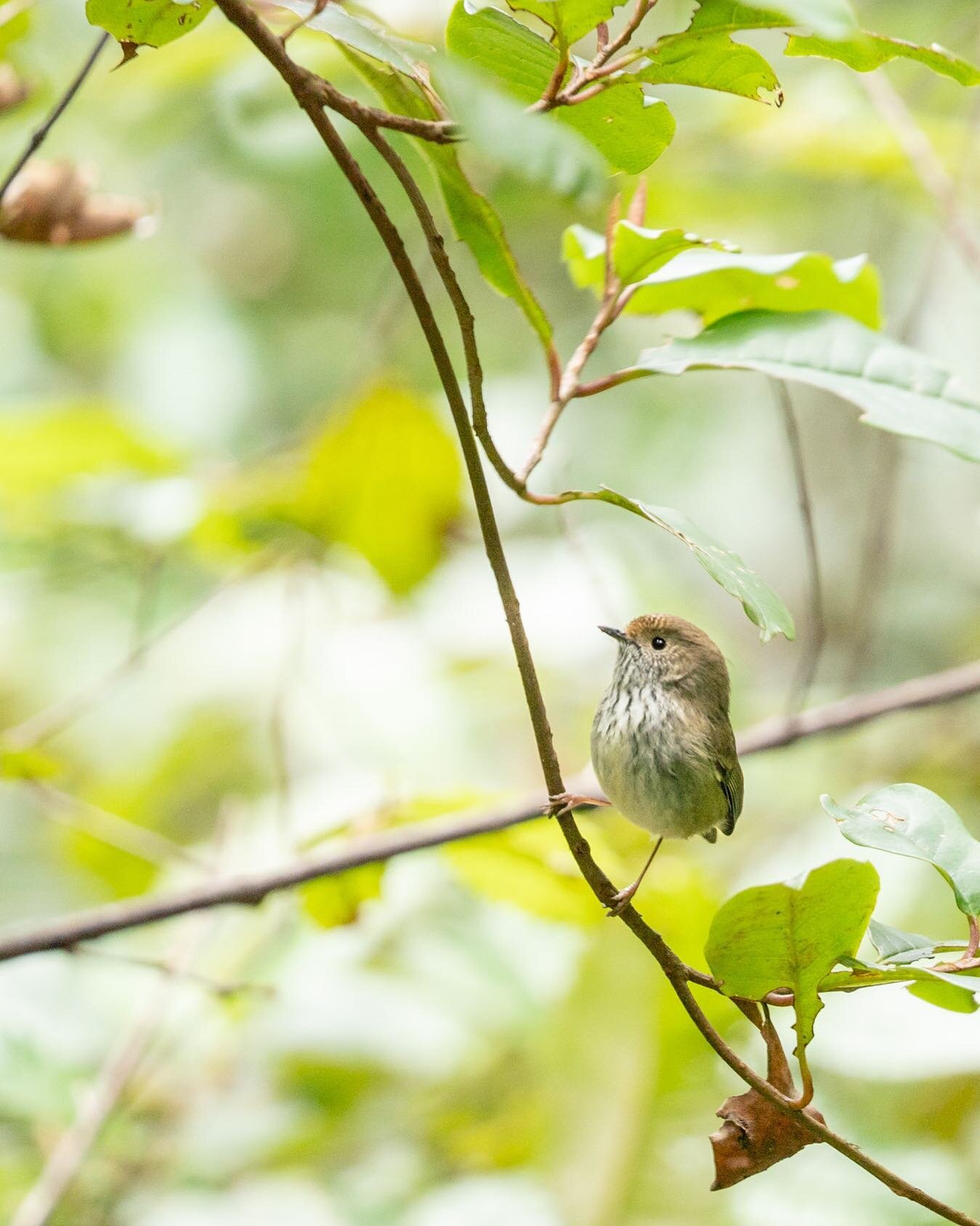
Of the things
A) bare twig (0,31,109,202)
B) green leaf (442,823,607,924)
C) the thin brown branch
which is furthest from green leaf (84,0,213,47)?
green leaf (442,823,607,924)

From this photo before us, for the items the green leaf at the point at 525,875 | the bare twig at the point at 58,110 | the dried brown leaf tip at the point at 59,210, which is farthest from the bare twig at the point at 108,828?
the bare twig at the point at 58,110

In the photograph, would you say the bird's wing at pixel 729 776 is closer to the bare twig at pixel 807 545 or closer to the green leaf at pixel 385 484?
the bare twig at pixel 807 545

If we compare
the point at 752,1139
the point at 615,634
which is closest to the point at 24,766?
the point at 615,634

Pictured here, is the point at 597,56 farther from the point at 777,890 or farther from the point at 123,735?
the point at 123,735

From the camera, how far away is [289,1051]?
8.63 ft

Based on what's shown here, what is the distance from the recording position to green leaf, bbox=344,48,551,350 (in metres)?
1.18

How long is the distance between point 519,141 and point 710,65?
0.46 m

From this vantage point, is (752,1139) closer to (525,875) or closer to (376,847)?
(376,847)

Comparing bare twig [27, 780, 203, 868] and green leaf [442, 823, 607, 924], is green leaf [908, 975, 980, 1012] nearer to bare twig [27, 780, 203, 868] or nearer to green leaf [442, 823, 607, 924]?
green leaf [442, 823, 607, 924]

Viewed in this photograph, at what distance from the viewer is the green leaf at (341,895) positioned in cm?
219

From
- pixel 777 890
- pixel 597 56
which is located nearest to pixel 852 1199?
pixel 777 890

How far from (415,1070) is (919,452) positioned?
3.64 meters

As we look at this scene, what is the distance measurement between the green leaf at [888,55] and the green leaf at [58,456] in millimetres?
1552

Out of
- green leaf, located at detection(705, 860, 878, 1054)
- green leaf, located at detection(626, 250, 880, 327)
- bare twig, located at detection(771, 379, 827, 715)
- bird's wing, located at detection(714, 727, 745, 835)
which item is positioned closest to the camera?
green leaf, located at detection(705, 860, 878, 1054)
